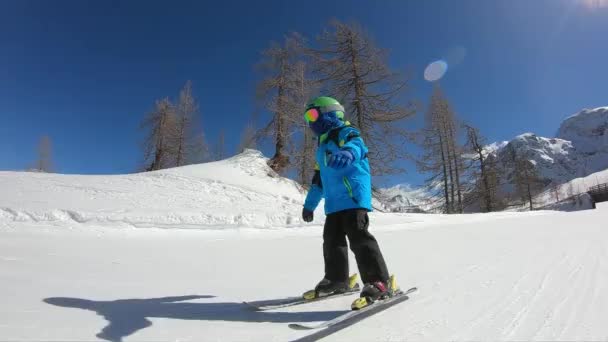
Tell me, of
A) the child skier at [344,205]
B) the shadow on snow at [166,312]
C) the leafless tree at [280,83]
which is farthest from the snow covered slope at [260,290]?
the leafless tree at [280,83]

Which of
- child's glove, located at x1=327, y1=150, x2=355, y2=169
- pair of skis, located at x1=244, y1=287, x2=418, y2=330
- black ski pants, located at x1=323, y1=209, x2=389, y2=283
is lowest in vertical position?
pair of skis, located at x1=244, y1=287, x2=418, y2=330

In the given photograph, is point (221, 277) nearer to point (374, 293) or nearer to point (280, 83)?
point (374, 293)

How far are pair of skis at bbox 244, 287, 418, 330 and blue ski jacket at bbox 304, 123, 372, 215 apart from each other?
65 cm

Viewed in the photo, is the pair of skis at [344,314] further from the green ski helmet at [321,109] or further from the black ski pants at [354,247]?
the green ski helmet at [321,109]

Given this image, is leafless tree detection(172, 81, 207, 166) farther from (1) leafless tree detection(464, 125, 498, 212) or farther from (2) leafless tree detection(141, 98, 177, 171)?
(1) leafless tree detection(464, 125, 498, 212)

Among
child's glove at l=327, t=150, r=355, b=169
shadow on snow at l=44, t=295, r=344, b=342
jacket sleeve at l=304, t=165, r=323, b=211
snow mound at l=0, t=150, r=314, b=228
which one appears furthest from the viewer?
snow mound at l=0, t=150, r=314, b=228

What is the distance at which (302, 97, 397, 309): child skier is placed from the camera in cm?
227

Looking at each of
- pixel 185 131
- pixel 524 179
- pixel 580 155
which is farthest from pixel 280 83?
Result: pixel 580 155

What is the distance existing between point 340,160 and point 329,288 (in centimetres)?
101

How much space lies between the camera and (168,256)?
4254mm

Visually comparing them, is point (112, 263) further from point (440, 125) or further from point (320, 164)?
point (440, 125)

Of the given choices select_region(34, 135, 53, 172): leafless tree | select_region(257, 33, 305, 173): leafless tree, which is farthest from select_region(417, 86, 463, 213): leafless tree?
select_region(34, 135, 53, 172): leafless tree

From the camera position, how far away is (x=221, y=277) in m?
3.30

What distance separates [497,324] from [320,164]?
1.57 m
